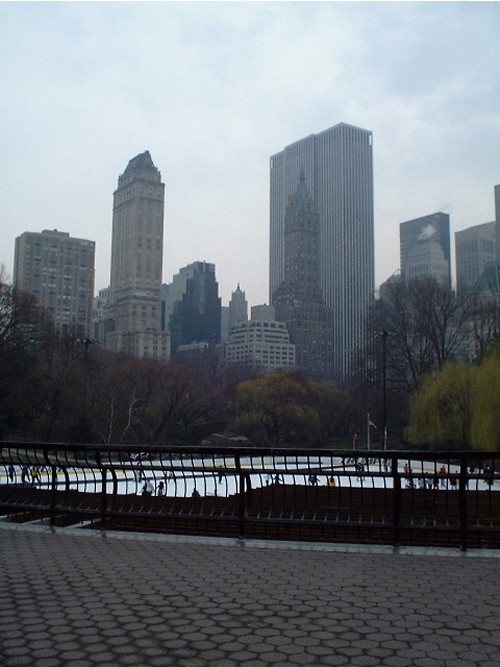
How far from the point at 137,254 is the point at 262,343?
4838 cm

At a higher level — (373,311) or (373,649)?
(373,311)

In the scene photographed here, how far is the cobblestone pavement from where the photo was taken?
3.93 meters

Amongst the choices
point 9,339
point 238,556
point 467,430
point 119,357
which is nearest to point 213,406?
point 119,357

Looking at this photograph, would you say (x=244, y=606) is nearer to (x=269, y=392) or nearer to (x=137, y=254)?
(x=269, y=392)

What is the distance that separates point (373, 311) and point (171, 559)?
54.3 meters

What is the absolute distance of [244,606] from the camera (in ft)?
16.1

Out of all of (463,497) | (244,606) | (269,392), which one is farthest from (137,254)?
(244,606)

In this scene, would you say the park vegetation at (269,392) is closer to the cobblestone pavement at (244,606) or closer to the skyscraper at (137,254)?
the cobblestone pavement at (244,606)

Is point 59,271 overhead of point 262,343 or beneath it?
overhead

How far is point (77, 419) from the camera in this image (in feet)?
150

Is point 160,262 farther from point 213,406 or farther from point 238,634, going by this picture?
point 238,634

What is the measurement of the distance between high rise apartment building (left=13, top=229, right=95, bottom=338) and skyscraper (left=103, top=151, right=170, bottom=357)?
31.2ft

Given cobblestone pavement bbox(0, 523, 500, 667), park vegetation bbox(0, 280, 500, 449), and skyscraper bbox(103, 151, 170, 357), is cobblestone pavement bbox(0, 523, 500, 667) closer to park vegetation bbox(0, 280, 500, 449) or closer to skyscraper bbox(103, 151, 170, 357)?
park vegetation bbox(0, 280, 500, 449)

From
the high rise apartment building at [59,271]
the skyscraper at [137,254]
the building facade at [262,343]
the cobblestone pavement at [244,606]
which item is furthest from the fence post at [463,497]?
the high rise apartment building at [59,271]
